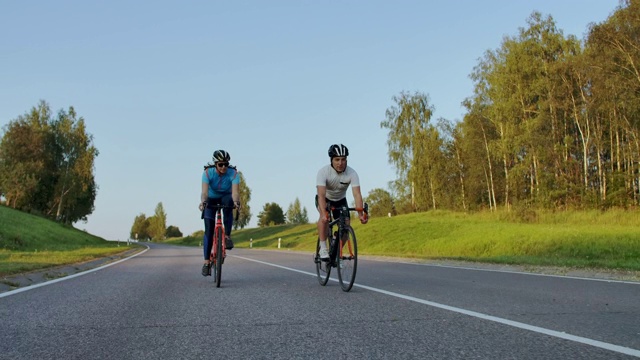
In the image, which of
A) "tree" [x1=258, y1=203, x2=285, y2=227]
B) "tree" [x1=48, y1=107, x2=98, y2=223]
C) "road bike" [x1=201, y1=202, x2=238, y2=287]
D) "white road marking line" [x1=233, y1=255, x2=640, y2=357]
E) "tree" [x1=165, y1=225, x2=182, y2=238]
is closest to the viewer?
"white road marking line" [x1=233, y1=255, x2=640, y2=357]

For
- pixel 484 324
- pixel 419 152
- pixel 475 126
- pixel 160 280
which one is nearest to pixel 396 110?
pixel 419 152

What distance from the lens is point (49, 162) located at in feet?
184

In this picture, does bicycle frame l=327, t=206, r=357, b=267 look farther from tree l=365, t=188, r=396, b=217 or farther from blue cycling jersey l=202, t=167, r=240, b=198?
tree l=365, t=188, r=396, b=217

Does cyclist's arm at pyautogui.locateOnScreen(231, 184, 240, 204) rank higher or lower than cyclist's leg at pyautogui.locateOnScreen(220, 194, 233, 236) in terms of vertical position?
higher

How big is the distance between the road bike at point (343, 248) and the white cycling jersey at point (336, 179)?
30 cm

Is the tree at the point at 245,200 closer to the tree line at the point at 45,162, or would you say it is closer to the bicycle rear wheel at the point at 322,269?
A: the tree line at the point at 45,162

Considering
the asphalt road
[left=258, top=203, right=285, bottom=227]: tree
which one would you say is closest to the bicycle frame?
the asphalt road

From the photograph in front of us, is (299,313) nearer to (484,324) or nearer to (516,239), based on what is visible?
(484,324)

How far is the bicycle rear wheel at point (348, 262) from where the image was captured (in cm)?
688

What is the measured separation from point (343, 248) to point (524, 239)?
17.4 meters

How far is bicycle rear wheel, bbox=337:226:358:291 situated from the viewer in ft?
22.6

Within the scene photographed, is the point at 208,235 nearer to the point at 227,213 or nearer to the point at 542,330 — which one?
the point at 227,213

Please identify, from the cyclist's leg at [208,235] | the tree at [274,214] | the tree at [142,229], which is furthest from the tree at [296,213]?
the cyclist's leg at [208,235]

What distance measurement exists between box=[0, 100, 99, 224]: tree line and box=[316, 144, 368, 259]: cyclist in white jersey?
169 feet
